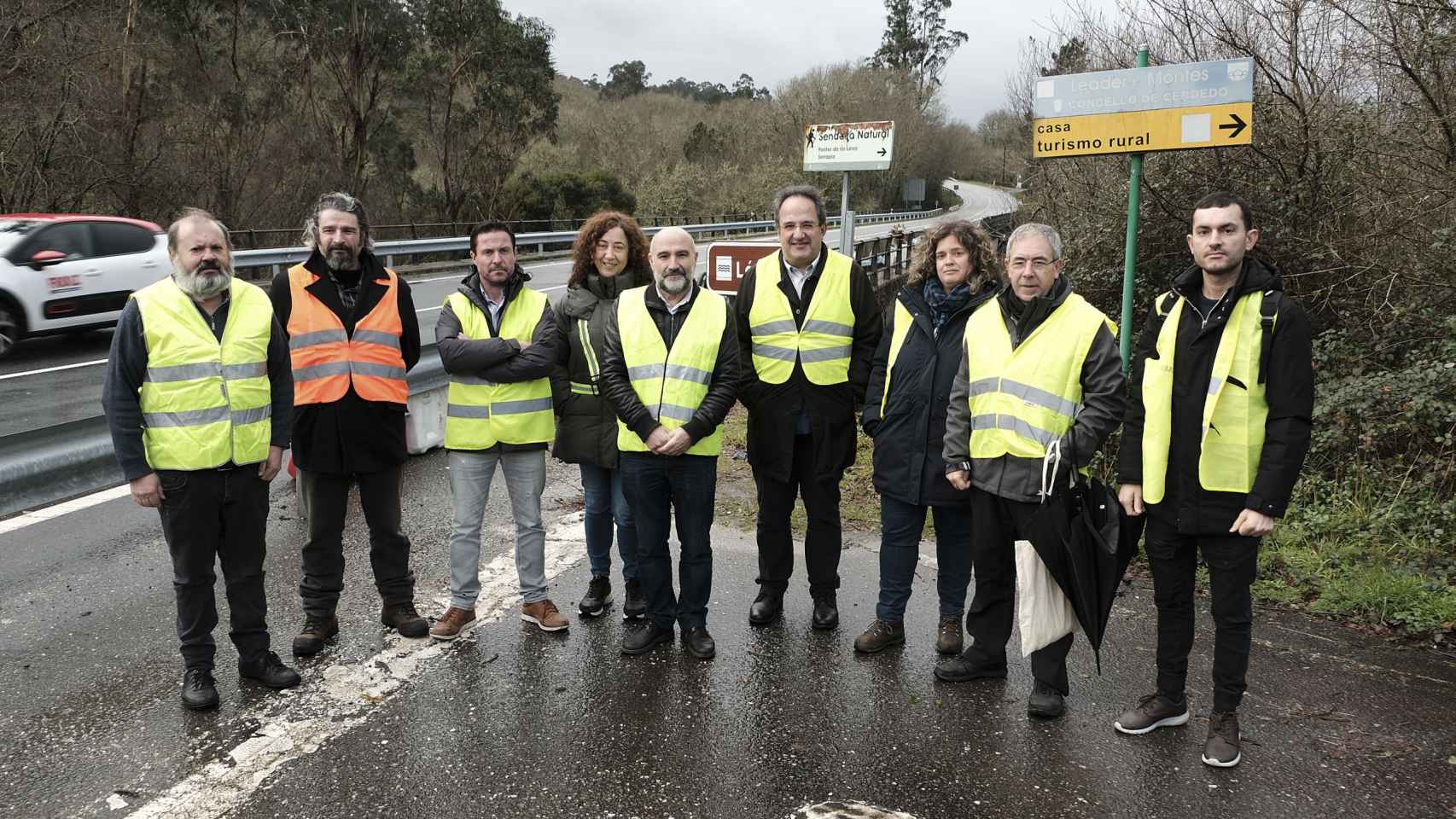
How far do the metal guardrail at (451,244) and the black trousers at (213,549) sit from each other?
74.5 inches

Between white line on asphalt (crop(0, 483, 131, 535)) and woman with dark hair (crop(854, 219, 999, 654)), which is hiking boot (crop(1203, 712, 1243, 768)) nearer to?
woman with dark hair (crop(854, 219, 999, 654))

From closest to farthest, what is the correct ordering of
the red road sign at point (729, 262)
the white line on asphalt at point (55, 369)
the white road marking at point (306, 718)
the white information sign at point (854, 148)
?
the white road marking at point (306, 718) < the red road sign at point (729, 262) < the white line on asphalt at point (55, 369) < the white information sign at point (854, 148)

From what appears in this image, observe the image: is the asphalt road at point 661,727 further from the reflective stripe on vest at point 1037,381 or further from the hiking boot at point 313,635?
the reflective stripe on vest at point 1037,381

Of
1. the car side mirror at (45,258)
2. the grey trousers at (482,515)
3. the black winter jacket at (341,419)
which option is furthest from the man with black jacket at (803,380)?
the car side mirror at (45,258)

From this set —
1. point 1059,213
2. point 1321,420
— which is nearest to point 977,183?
point 1059,213

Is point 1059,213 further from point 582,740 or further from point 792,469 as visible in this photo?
point 582,740

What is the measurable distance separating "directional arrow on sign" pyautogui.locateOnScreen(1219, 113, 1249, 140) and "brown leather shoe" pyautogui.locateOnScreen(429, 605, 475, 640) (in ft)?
17.6

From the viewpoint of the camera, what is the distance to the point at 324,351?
410 cm

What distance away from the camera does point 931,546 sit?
571 centimetres

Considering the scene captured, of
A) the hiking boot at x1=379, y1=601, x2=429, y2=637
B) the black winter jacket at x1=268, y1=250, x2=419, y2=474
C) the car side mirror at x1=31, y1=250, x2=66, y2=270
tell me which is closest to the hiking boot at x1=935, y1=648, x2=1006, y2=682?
the hiking boot at x1=379, y1=601, x2=429, y2=637

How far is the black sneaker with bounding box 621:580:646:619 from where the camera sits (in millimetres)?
4449

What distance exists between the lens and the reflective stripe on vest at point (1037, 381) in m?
3.63

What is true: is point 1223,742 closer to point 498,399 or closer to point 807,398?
point 807,398

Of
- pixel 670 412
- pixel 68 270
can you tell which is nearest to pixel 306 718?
pixel 670 412
